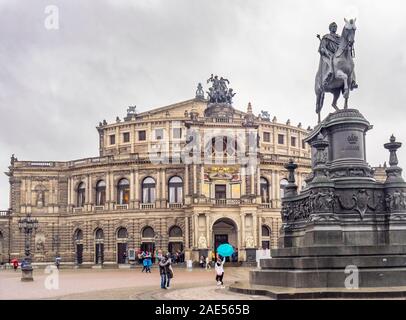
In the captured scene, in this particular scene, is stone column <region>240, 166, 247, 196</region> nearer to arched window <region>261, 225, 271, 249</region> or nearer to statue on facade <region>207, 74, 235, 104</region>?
arched window <region>261, 225, 271, 249</region>

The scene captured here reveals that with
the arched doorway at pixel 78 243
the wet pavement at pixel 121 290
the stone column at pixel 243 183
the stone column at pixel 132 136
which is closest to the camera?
the wet pavement at pixel 121 290

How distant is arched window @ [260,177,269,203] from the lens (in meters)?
73.3

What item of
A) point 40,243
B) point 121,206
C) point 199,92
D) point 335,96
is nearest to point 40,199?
point 40,243

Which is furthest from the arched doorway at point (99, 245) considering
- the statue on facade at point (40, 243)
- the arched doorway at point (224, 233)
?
the arched doorway at point (224, 233)

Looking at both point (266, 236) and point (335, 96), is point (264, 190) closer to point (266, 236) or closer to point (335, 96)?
point (266, 236)

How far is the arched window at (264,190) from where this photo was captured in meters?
73.3

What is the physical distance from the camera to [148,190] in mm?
73938

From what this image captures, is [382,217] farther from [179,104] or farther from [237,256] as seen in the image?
[179,104]

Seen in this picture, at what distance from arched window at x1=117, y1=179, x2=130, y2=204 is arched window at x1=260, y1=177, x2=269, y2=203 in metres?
16.7

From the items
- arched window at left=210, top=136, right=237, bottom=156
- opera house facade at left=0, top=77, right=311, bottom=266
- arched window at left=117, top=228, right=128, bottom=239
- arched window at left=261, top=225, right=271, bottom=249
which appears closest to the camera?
opera house facade at left=0, top=77, right=311, bottom=266

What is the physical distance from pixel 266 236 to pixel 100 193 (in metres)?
21.8

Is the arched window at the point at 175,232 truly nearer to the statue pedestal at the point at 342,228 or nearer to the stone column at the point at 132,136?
the stone column at the point at 132,136

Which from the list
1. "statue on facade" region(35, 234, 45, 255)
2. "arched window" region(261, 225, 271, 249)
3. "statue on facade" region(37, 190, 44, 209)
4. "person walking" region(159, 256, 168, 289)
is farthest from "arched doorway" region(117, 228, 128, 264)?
"person walking" region(159, 256, 168, 289)

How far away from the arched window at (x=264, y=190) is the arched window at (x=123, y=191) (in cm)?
Result: 1668
